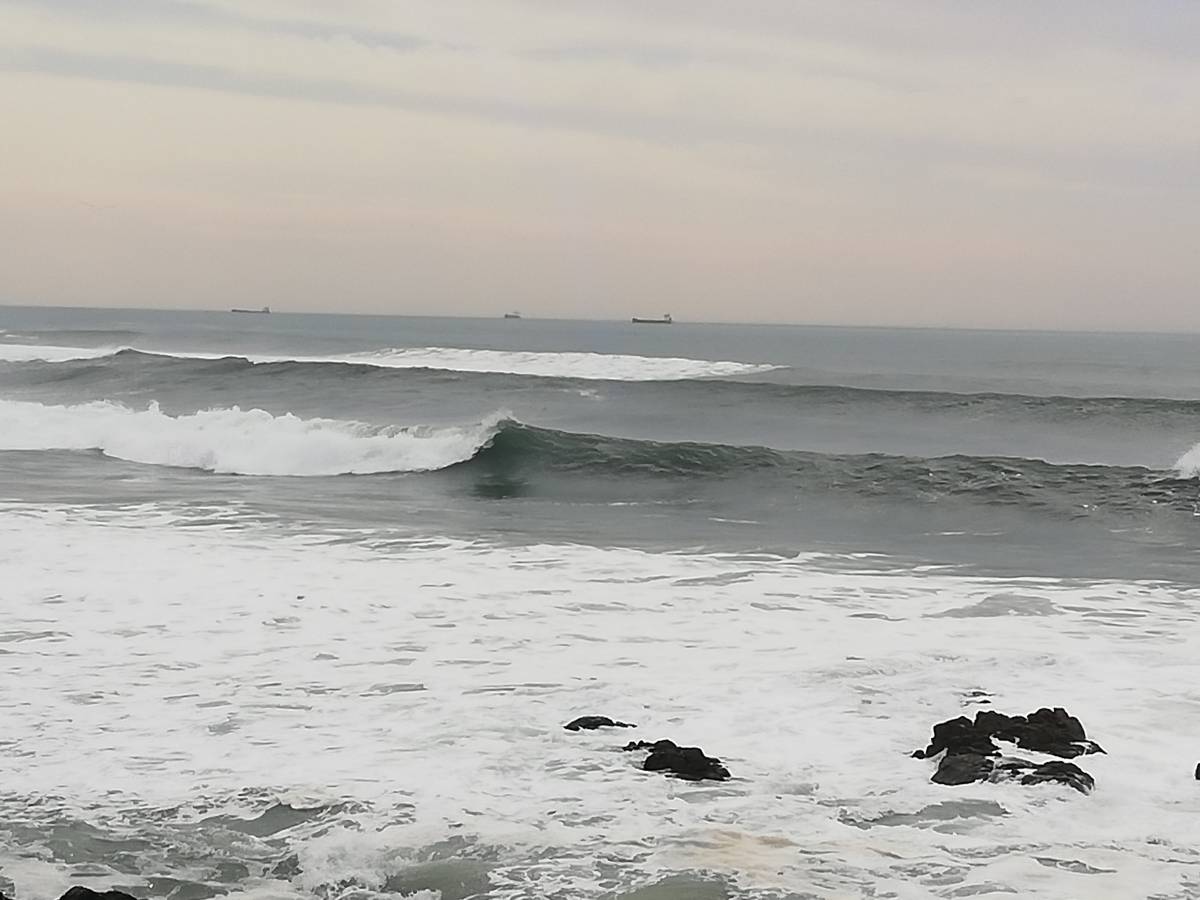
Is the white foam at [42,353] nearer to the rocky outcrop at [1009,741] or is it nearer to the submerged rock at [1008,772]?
the rocky outcrop at [1009,741]

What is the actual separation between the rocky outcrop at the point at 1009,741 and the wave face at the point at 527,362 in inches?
1311

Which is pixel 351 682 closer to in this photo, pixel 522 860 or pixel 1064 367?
pixel 522 860

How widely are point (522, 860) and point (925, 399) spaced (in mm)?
28438

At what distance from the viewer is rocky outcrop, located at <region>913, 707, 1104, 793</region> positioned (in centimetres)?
566

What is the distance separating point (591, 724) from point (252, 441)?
1652 cm

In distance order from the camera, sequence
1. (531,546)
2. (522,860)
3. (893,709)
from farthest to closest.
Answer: (531,546), (893,709), (522,860)

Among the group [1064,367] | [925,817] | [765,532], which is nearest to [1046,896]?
[925,817]

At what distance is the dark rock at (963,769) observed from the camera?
5.65 meters

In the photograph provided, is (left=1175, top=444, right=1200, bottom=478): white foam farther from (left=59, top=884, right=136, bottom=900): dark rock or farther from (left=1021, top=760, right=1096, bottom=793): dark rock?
(left=59, top=884, right=136, bottom=900): dark rock

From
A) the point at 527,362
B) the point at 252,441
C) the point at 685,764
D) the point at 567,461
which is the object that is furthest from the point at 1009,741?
the point at 527,362

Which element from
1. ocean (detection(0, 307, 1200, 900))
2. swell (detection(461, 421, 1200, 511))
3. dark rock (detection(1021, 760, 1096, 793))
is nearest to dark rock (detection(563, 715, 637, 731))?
ocean (detection(0, 307, 1200, 900))

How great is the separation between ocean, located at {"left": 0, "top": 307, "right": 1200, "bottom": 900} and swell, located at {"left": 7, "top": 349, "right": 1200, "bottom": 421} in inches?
425

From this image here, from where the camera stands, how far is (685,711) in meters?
6.86

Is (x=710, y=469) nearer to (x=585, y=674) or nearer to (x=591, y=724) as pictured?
(x=585, y=674)
